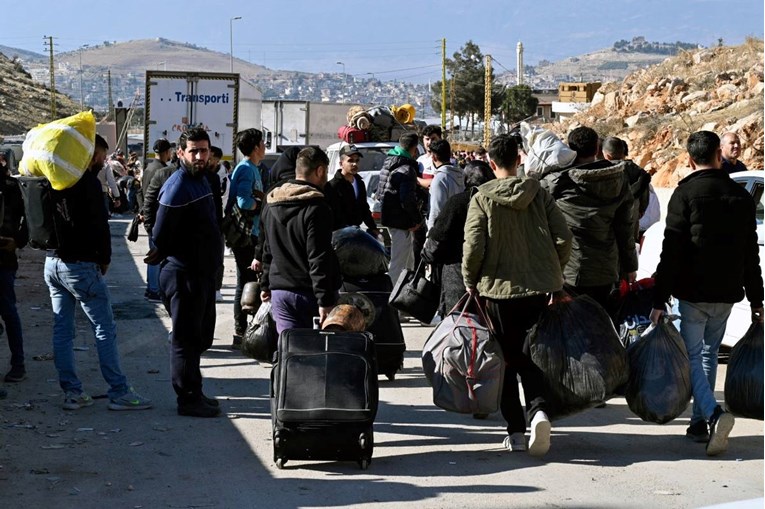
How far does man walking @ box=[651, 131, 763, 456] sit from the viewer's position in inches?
299

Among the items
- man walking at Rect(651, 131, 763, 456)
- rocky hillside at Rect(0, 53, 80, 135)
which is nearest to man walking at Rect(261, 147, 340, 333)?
man walking at Rect(651, 131, 763, 456)

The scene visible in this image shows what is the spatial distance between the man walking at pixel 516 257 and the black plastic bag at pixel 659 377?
2.10 feet

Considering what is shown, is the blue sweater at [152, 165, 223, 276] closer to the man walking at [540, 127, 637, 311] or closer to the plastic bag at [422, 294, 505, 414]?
the plastic bag at [422, 294, 505, 414]

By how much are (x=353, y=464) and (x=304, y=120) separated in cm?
2893

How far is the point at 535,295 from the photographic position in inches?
293

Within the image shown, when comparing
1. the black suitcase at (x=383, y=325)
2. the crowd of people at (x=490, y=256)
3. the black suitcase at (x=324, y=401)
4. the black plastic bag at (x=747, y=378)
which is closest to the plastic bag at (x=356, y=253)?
the black suitcase at (x=383, y=325)

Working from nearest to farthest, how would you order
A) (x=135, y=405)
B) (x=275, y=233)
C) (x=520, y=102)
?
(x=275, y=233)
(x=135, y=405)
(x=520, y=102)

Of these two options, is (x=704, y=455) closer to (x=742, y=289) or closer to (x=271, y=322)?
(x=742, y=289)

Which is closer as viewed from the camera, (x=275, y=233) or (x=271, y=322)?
(x=275, y=233)

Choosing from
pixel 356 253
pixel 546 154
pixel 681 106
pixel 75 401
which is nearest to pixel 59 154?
pixel 75 401

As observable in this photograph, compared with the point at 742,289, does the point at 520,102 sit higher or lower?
higher

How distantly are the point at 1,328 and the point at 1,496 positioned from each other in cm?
318

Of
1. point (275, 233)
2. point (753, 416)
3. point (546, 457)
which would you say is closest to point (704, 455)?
point (753, 416)

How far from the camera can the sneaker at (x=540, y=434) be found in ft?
24.1
